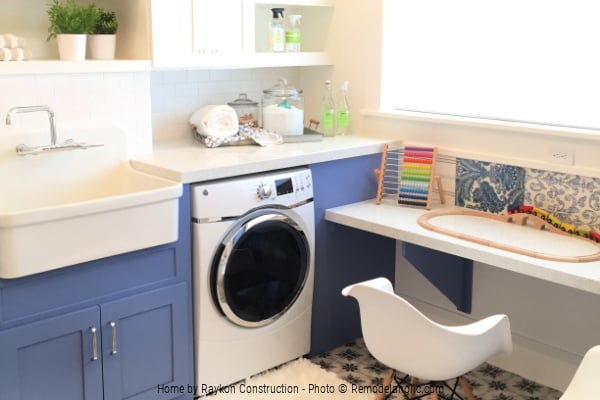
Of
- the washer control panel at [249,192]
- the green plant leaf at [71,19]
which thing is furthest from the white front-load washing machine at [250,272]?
the green plant leaf at [71,19]

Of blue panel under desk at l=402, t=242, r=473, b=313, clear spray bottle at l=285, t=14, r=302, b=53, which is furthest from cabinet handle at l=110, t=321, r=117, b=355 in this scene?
clear spray bottle at l=285, t=14, r=302, b=53

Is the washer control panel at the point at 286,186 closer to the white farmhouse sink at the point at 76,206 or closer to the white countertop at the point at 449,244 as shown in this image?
the white countertop at the point at 449,244

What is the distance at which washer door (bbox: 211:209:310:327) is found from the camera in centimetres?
301

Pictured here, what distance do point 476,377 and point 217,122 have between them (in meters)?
1.62

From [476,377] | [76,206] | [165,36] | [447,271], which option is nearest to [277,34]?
[165,36]

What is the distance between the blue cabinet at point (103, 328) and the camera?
2479mm

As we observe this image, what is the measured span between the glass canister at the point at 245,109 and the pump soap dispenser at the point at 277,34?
11.4 inches

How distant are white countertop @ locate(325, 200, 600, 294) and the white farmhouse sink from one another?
0.87 meters

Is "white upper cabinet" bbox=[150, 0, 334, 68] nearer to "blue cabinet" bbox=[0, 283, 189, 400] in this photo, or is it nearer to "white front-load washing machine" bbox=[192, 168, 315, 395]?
"white front-load washing machine" bbox=[192, 168, 315, 395]

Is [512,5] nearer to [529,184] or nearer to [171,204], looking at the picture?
[529,184]

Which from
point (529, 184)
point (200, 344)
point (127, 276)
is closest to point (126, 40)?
point (127, 276)

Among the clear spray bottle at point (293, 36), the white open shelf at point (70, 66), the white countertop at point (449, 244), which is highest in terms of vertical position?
the clear spray bottle at point (293, 36)

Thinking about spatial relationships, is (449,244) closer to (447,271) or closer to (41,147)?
(447,271)

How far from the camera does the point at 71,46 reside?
9.61ft
